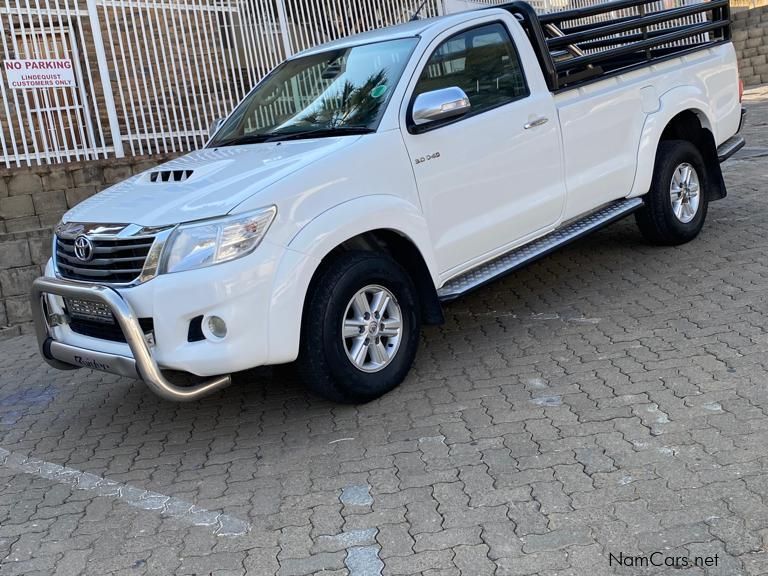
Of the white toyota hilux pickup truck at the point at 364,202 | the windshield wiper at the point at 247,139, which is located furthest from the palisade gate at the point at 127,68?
the windshield wiper at the point at 247,139

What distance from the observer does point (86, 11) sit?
8.68m

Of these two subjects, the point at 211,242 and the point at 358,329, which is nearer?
the point at 211,242

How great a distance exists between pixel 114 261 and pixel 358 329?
129cm

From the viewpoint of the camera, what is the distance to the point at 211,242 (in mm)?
4266

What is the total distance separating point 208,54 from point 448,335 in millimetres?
5042

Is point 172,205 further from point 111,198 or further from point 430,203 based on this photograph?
point 430,203

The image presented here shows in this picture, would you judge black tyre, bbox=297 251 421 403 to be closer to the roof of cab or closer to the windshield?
the windshield

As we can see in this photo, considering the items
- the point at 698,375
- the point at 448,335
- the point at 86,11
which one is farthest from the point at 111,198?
the point at 86,11

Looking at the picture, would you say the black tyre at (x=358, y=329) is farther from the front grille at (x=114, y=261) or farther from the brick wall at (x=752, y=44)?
the brick wall at (x=752, y=44)

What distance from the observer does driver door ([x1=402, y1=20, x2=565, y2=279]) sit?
512 cm

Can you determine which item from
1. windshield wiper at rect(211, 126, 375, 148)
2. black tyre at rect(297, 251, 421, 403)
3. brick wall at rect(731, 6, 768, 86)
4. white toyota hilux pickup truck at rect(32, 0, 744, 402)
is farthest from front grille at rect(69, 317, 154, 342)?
brick wall at rect(731, 6, 768, 86)

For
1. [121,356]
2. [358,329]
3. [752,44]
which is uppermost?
[752,44]

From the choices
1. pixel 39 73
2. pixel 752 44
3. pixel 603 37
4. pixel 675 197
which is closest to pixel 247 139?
pixel 603 37

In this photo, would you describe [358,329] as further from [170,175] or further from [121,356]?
[170,175]
